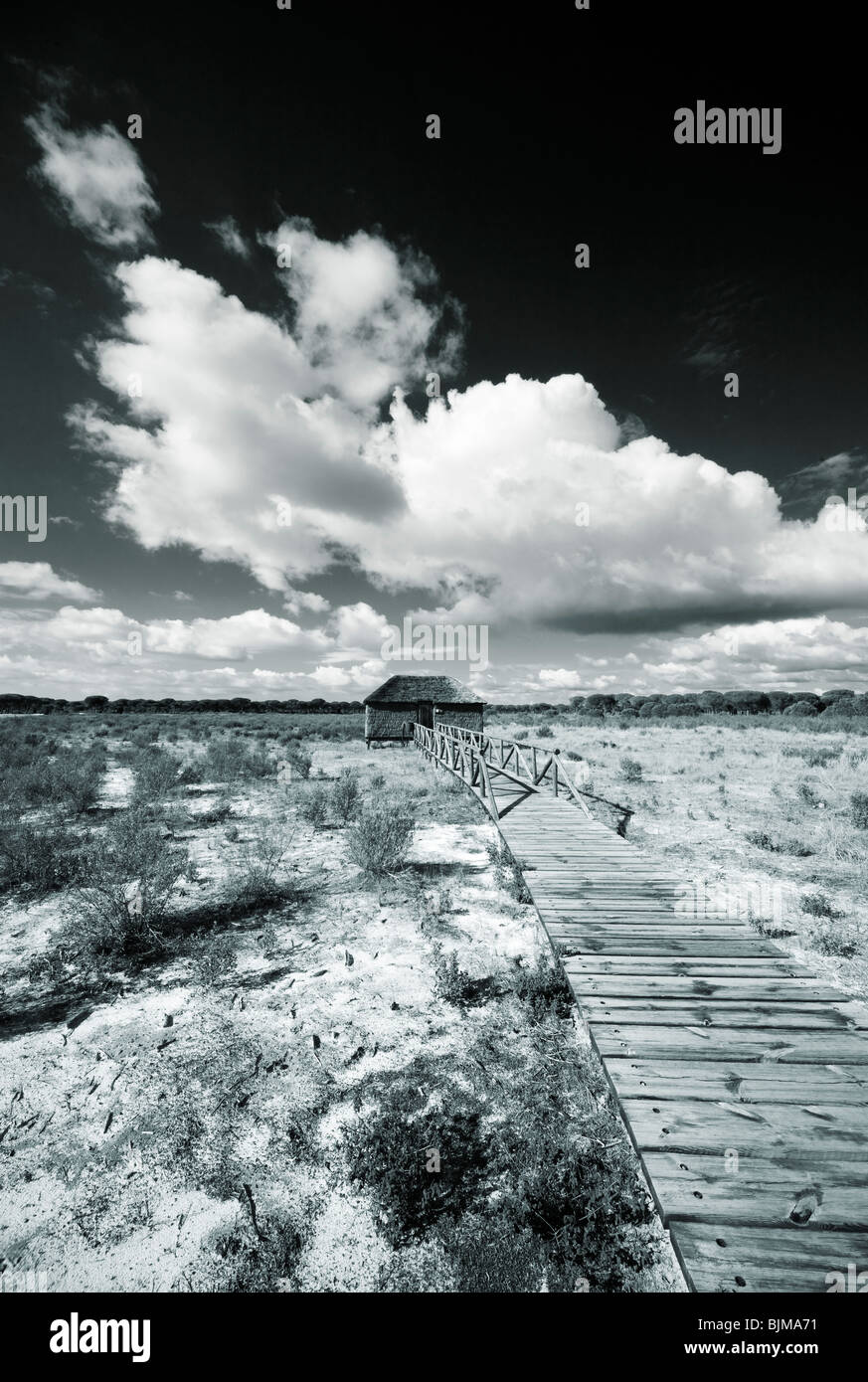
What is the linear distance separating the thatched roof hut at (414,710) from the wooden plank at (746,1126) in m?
A: 23.4

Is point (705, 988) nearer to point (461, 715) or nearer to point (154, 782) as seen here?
point (154, 782)

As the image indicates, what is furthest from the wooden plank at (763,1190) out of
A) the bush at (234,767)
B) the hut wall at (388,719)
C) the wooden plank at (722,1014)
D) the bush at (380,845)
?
the hut wall at (388,719)

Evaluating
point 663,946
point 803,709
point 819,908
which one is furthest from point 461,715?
point 803,709

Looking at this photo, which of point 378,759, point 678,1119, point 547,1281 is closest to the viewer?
point 547,1281

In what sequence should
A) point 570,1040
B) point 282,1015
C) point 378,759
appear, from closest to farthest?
point 570,1040, point 282,1015, point 378,759

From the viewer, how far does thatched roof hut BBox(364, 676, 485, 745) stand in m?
26.4

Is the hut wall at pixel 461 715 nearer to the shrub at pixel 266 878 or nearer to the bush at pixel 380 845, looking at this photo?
the bush at pixel 380 845

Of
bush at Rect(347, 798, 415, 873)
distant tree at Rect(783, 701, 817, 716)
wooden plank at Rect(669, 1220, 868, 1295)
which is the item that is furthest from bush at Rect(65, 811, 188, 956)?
distant tree at Rect(783, 701, 817, 716)

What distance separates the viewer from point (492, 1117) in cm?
330

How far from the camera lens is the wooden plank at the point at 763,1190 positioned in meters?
2.09

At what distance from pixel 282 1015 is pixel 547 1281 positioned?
2.90 m

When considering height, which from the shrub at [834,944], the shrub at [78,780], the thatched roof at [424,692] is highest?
the thatched roof at [424,692]
